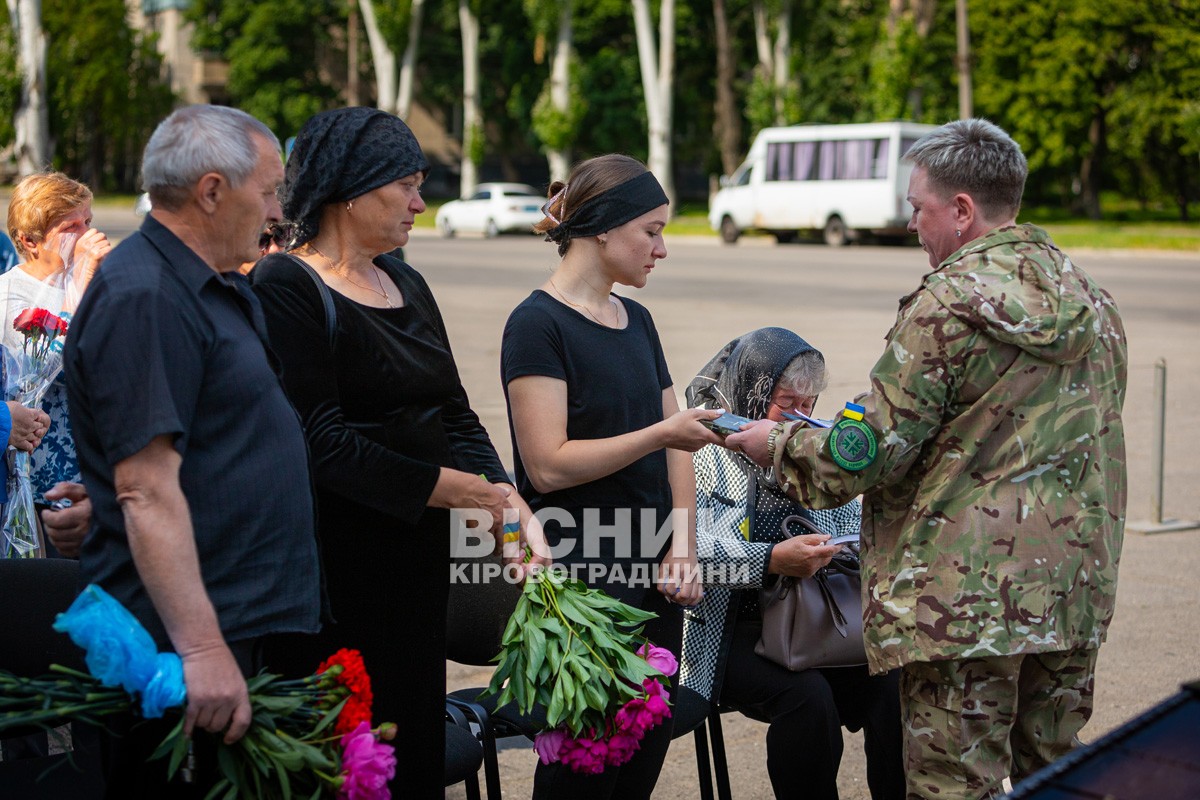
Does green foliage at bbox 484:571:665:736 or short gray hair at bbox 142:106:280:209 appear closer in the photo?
short gray hair at bbox 142:106:280:209

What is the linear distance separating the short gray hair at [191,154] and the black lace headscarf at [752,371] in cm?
179

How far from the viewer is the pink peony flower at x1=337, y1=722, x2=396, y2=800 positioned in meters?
2.39

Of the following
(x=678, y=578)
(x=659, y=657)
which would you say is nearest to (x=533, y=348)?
(x=678, y=578)

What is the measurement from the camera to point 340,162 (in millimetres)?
2936

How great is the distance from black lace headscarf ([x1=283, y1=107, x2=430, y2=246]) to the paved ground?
1417 mm

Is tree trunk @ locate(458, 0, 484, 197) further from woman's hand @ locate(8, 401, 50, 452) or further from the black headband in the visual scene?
the black headband

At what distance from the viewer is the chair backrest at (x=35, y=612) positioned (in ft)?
9.65

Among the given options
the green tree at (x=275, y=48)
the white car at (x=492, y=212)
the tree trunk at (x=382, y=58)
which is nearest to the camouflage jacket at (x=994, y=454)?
the white car at (x=492, y=212)

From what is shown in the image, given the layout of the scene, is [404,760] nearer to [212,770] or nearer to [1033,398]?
[212,770]

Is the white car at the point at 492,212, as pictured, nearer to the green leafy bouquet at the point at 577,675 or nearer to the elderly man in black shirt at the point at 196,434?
the green leafy bouquet at the point at 577,675

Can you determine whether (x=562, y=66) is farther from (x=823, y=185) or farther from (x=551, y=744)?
(x=551, y=744)

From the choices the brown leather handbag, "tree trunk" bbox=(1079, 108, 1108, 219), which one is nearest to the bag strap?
the brown leather handbag

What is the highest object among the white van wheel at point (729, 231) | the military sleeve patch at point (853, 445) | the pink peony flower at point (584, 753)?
the military sleeve patch at point (853, 445)

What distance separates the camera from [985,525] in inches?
113
